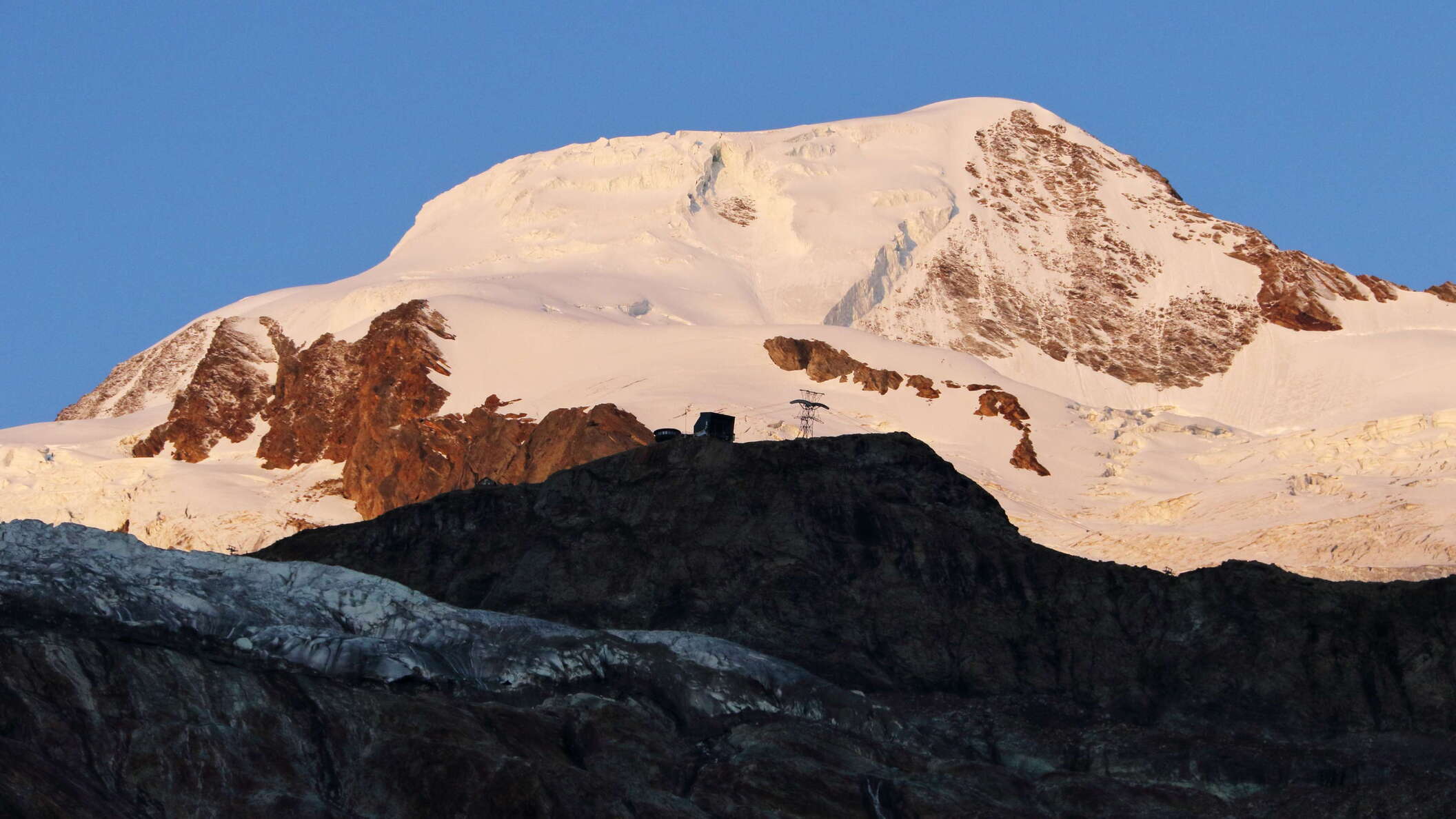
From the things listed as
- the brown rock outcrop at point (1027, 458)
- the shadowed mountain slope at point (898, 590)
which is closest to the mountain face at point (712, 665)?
the shadowed mountain slope at point (898, 590)

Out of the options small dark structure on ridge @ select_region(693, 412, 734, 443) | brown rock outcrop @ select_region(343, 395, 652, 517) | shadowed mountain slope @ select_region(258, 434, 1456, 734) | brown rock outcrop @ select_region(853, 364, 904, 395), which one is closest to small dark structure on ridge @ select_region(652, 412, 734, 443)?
small dark structure on ridge @ select_region(693, 412, 734, 443)

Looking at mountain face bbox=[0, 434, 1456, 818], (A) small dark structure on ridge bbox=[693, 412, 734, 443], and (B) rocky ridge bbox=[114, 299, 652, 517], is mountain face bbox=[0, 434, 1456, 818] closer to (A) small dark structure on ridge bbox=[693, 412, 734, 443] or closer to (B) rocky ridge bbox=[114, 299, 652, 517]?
(A) small dark structure on ridge bbox=[693, 412, 734, 443]

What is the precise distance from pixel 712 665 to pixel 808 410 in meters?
64.5

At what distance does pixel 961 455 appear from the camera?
17888cm

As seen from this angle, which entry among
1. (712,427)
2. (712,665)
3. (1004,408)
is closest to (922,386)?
(1004,408)

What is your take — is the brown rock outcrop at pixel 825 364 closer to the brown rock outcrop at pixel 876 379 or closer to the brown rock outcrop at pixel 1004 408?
the brown rock outcrop at pixel 876 379

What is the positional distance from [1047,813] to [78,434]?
5226 inches

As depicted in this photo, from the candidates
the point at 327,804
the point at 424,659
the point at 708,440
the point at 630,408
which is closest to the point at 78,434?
the point at 630,408

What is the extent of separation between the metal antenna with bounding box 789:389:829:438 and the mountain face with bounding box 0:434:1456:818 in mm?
29691

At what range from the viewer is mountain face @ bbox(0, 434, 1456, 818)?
7131 centimetres

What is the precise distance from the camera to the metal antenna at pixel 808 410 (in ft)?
468

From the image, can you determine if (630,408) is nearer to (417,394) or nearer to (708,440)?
(417,394)

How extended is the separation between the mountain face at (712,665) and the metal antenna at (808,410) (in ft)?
97.4

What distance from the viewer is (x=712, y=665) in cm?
8575
